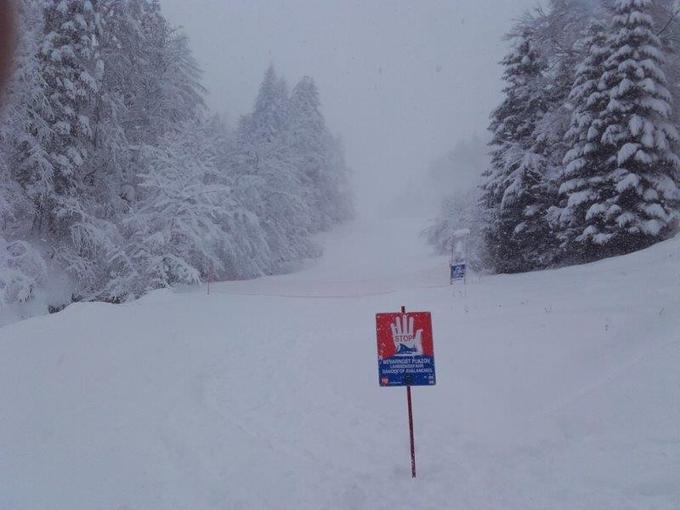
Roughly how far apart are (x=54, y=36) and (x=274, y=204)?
16.1 metres

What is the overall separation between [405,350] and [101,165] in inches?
732

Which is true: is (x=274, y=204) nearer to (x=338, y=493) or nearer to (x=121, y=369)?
(x=121, y=369)

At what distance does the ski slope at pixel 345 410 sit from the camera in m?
5.25

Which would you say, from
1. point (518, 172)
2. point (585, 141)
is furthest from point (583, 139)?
point (518, 172)

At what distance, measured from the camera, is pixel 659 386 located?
654cm

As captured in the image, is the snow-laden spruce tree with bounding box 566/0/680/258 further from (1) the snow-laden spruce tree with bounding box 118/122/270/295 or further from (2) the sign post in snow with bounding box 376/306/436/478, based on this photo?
(1) the snow-laden spruce tree with bounding box 118/122/270/295

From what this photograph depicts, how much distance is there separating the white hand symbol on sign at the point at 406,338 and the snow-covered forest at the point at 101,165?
1277cm

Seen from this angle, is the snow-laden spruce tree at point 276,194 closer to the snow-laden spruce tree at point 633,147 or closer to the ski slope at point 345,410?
the ski slope at point 345,410

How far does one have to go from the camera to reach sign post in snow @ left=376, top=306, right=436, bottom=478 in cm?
576

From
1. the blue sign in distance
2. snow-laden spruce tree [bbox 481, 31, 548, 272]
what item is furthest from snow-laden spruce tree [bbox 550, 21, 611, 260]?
the blue sign in distance

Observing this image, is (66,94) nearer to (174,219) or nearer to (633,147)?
(174,219)

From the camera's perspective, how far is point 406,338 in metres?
5.84

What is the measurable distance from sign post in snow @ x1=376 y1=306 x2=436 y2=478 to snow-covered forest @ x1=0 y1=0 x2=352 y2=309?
41.5 ft

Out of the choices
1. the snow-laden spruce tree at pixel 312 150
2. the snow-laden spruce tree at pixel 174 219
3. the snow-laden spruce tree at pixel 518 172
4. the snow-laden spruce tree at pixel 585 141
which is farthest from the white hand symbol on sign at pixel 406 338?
the snow-laden spruce tree at pixel 312 150
